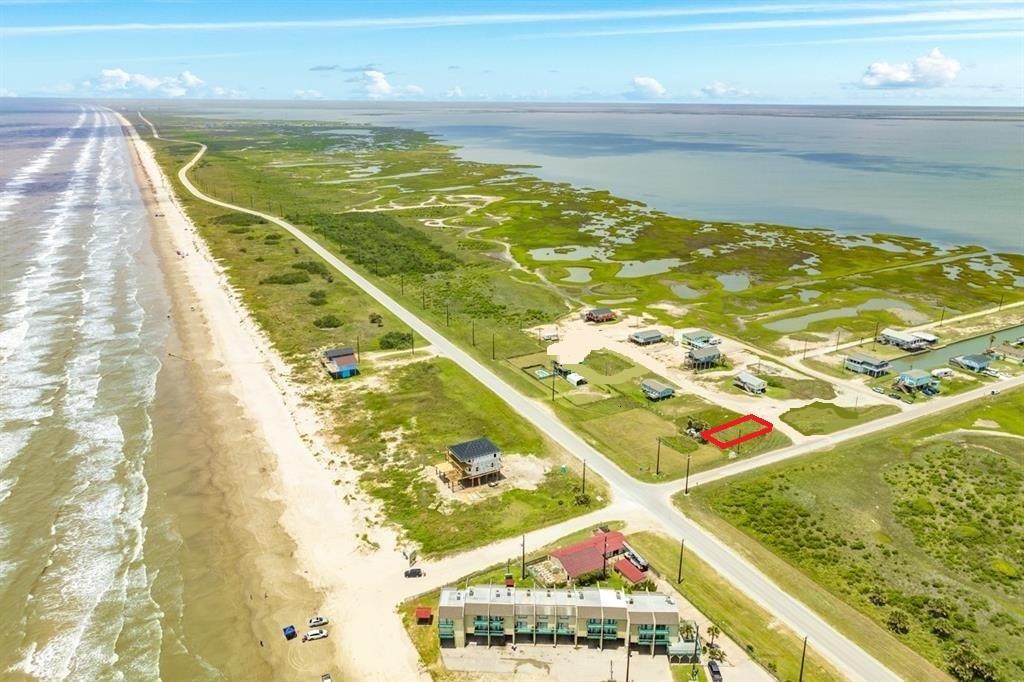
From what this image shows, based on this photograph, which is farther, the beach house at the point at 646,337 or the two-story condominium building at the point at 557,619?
the beach house at the point at 646,337

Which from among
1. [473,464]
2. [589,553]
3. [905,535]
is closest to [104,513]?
[473,464]

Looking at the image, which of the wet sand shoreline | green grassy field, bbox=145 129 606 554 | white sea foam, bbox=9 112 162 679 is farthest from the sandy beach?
white sea foam, bbox=9 112 162 679

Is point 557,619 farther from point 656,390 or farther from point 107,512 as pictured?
point 107,512

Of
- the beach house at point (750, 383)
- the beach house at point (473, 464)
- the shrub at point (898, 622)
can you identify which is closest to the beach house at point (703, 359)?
the beach house at point (750, 383)

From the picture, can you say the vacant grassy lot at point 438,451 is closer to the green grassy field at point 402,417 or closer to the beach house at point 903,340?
the green grassy field at point 402,417

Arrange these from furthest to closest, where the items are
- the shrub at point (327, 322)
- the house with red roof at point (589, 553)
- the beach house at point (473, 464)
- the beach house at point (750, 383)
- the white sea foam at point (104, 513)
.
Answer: the shrub at point (327, 322)
the beach house at point (750, 383)
the beach house at point (473, 464)
the house with red roof at point (589, 553)
the white sea foam at point (104, 513)

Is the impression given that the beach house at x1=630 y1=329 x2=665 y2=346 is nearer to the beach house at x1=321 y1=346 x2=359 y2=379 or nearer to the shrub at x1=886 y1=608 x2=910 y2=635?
the beach house at x1=321 y1=346 x2=359 y2=379
